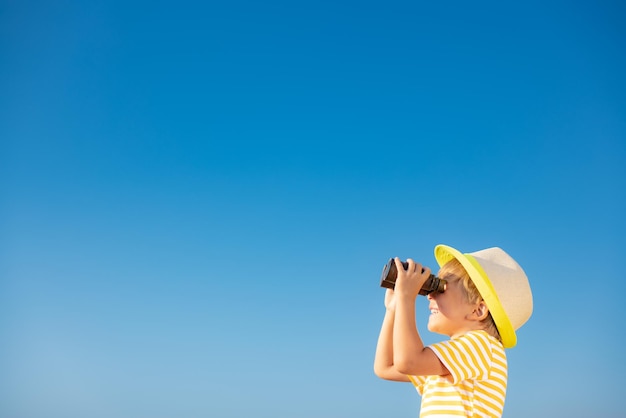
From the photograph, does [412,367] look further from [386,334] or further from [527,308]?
[527,308]

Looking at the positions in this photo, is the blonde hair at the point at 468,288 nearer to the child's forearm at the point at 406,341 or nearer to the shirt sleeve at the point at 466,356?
the shirt sleeve at the point at 466,356

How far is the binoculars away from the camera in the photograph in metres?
2.79

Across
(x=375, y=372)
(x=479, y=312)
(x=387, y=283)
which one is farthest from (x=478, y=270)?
(x=375, y=372)

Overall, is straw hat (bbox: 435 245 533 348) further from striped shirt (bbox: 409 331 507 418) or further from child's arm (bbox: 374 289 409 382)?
child's arm (bbox: 374 289 409 382)

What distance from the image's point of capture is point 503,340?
112 inches

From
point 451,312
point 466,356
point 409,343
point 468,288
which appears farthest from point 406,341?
point 468,288

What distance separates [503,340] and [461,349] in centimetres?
33

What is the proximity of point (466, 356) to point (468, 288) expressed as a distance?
35 centimetres

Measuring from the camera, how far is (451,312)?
2.81 metres

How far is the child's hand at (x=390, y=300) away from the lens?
117 inches

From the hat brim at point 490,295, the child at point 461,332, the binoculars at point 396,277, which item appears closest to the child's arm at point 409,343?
the child at point 461,332

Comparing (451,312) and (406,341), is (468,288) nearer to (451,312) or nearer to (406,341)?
(451,312)

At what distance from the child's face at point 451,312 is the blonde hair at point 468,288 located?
13 millimetres

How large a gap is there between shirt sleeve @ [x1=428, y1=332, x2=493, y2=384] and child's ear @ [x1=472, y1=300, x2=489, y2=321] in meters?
0.13
